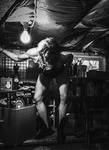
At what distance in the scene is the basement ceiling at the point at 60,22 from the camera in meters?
2.67

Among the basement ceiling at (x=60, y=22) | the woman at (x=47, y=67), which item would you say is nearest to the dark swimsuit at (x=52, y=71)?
the woman at (x=47, y=67)

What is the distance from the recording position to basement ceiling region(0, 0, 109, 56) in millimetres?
2668

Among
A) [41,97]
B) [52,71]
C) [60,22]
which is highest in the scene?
[60,22]

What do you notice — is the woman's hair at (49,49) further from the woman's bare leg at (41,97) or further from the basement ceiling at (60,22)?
the woman's bare leg at (41,97)

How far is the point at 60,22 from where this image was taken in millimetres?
3445

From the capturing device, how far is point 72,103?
5.34 meters

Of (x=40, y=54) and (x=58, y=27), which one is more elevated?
(x=58, y=27)

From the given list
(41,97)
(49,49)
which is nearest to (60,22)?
(49,49)

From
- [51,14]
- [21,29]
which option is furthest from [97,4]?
[21,29]

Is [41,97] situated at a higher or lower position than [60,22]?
lower

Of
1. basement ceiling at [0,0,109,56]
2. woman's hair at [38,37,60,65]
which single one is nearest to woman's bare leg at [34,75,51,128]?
woman's hair at [38,37,60,65]

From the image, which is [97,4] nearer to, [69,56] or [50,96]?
[69,56]

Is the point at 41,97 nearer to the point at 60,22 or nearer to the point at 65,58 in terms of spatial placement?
the point at 65,58

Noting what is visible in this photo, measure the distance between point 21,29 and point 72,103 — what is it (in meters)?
2.62
